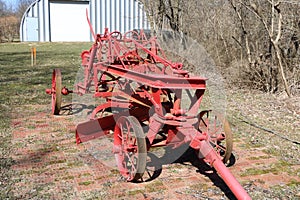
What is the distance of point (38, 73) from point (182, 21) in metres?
5.28

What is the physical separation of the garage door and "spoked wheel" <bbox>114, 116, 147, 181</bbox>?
23307 millimetres

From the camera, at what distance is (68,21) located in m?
26.3

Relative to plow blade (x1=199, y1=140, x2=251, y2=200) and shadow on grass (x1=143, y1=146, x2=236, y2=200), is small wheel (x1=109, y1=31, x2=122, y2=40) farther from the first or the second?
plow blade (x1=199, y1=140, x2=251, y2=200)

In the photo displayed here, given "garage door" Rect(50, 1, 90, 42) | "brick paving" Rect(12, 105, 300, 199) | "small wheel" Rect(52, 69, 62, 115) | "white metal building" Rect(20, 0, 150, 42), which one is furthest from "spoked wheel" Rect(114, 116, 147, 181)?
"garage door" Rect(50, 1, 90, 42)

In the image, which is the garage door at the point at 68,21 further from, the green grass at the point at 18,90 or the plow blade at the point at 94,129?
the plow blade at the point at 94,129

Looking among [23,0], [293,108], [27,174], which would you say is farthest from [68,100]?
[23,0]

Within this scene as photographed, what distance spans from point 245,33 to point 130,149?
20.0 ft

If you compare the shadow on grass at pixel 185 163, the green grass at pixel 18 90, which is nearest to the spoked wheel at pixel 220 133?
the shadow on grass at pixel 185 163

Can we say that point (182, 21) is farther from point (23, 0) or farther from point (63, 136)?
point (23, 0)

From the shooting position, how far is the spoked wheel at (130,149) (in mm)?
3619

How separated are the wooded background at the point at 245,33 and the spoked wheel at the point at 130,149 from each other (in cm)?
471

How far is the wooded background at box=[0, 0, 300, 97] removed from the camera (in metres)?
8.17

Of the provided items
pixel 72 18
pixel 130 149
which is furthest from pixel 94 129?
pixel 72 18

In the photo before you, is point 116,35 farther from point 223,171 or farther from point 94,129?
point 223,171
